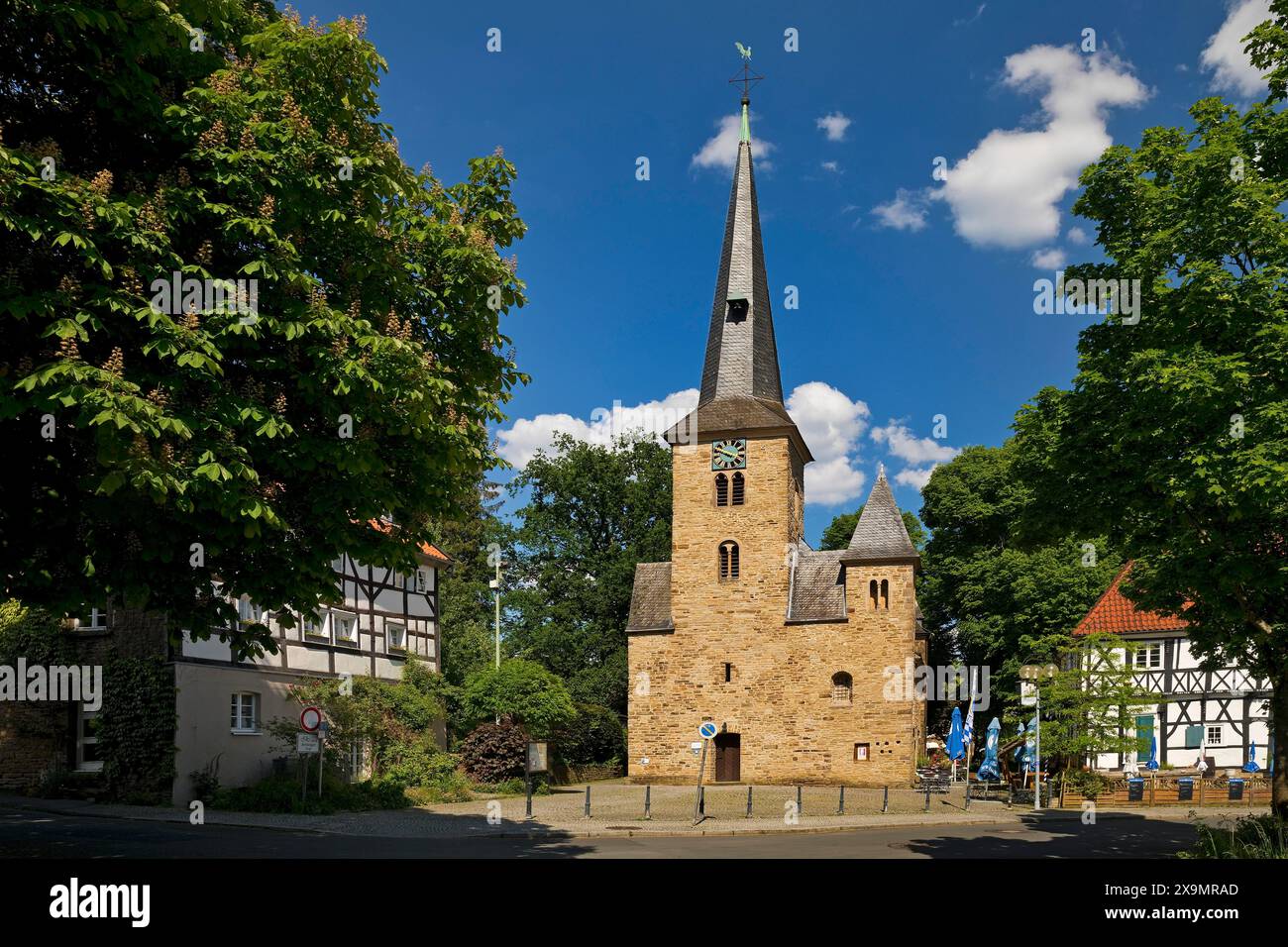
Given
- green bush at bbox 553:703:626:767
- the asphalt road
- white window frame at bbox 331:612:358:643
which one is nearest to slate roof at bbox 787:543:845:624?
green bush at bbox 553:703:626:767

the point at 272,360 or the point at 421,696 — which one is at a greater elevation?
the point at 272,360

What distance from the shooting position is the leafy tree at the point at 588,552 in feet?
155

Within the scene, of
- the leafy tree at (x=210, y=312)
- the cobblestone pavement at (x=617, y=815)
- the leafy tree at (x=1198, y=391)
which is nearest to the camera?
the leafy tree at (x=210, y=312)

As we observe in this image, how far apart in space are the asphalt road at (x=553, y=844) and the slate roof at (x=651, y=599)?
1802 cm

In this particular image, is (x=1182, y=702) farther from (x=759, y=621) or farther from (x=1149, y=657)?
(x=759, y=621)

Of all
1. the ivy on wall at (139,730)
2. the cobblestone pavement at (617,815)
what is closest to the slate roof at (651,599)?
the cobblestone pavement at (617,815)

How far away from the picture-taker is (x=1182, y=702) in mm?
32531

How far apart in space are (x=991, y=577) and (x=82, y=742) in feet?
116

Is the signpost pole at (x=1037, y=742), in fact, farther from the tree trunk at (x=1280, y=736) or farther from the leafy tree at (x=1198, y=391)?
the tree trunk at (x=1280, y=736)

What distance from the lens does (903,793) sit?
31891 mm
